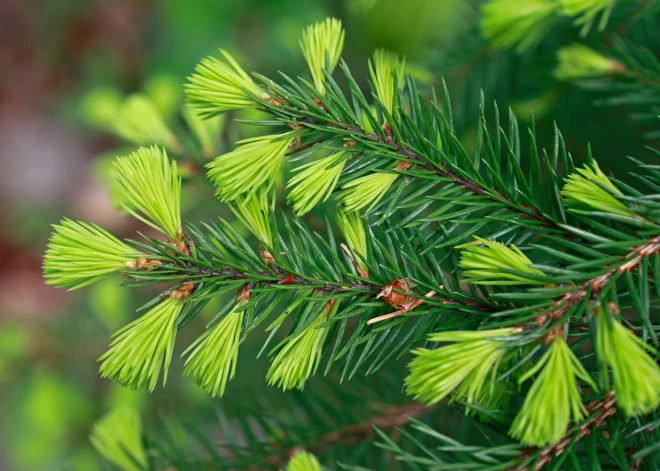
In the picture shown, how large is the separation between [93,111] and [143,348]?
497mm

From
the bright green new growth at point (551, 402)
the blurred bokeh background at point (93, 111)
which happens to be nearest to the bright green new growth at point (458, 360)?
the bright green new growth at point (551, 402)

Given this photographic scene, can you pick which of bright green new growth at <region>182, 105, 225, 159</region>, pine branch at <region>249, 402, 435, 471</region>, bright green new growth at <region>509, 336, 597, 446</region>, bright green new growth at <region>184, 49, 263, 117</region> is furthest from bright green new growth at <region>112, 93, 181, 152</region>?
bright green new growth at <region>509, 336, 597, 446</region>

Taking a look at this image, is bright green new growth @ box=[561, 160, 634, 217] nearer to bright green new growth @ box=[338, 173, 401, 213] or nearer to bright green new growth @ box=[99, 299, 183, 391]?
bright green new growth @ box=[338, 173, 401, 213]

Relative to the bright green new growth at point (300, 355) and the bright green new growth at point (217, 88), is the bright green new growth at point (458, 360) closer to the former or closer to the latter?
the bright green new growth at point (300, 355)

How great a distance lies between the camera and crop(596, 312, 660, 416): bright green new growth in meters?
0.26

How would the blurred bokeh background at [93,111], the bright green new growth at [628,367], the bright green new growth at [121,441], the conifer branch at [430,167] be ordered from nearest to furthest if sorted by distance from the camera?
the bright green new growth at [628,367], the conifer branch at [430,167], the bright green new growth at [121,441], the blurred bokeh background at [93,111]

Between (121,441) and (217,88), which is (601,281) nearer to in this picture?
(217,88)

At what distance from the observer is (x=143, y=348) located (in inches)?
13.1

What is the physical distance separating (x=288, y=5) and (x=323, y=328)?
1.32 metres

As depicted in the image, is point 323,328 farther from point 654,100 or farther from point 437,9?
point 437,9

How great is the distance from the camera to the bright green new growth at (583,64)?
1.75ft

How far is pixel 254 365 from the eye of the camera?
2.62 ft

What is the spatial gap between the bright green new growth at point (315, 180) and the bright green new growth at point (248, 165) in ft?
0.06

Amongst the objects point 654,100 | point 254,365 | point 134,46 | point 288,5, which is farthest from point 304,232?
point 134,46
